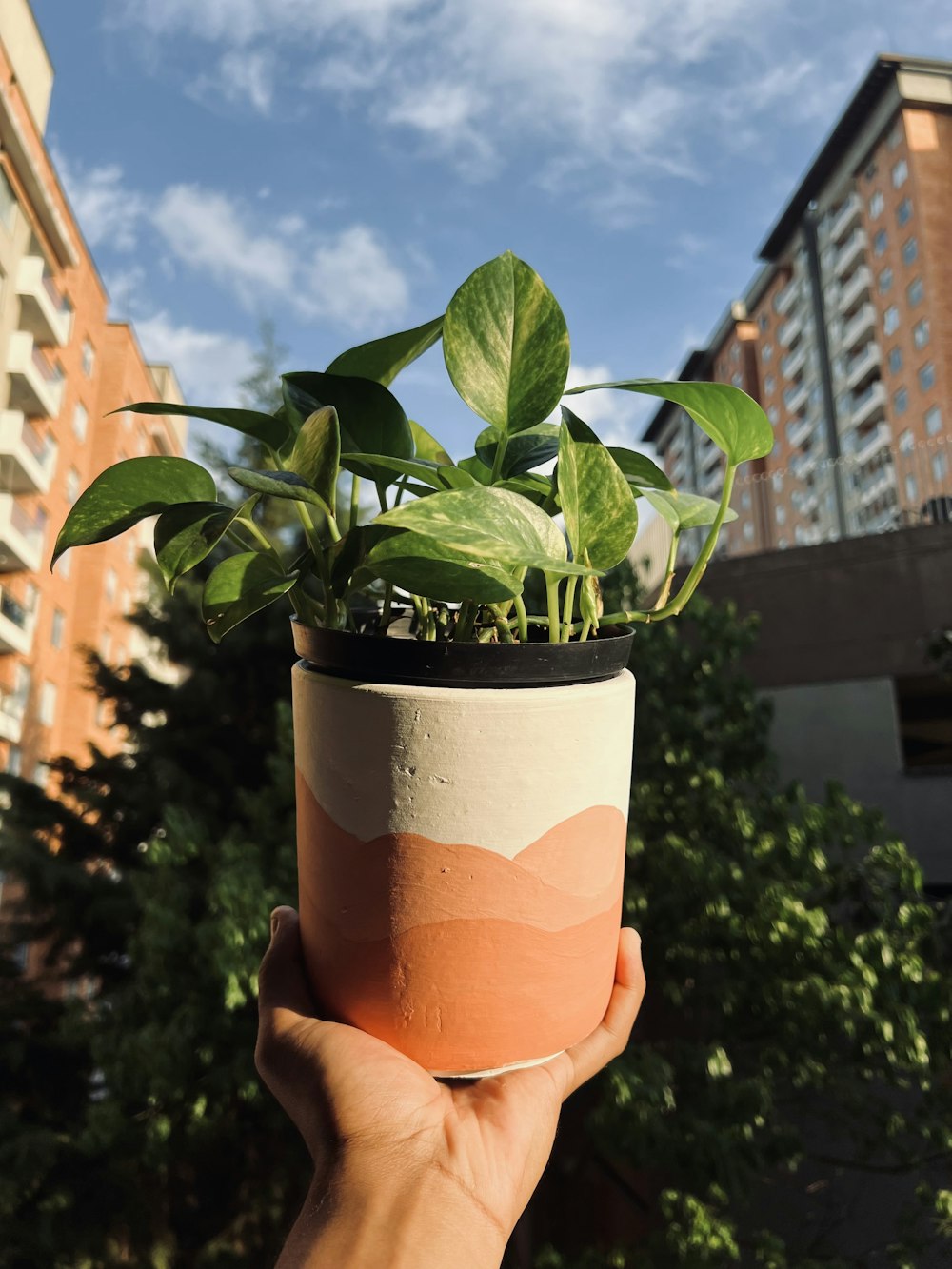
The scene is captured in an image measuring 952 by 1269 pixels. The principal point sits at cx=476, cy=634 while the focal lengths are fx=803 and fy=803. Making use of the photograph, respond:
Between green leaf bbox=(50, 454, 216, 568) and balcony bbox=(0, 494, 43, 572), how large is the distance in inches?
433

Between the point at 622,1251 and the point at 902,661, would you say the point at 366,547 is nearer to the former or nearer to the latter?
the point at 622,1251

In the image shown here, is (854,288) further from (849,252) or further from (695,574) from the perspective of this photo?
(695,574)

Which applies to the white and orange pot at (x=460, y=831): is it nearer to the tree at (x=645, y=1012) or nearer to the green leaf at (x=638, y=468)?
the green leaf at (x=638, y=468)

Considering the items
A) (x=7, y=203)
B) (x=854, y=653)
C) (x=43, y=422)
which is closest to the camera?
(x=854, y=653)

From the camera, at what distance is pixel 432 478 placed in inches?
19.9

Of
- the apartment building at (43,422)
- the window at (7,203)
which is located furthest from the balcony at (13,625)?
the window at (7,203)

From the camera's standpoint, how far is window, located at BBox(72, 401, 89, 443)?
13.4 metres

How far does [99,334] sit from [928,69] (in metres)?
→ 18.1

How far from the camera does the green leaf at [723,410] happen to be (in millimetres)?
508

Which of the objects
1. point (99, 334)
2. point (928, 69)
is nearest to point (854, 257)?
point (928, 69)

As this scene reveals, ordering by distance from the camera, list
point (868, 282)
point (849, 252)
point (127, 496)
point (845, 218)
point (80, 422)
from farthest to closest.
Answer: point (845, 218), point (849, 252), point (868, 282), point (80, 422), point (127, 496)

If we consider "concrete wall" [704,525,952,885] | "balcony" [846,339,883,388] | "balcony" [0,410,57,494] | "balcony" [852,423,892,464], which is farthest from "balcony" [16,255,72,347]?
"balcony" [846,339,883,388]

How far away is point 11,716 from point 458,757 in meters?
12.0

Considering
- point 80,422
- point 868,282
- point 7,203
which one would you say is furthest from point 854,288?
point 7,203
